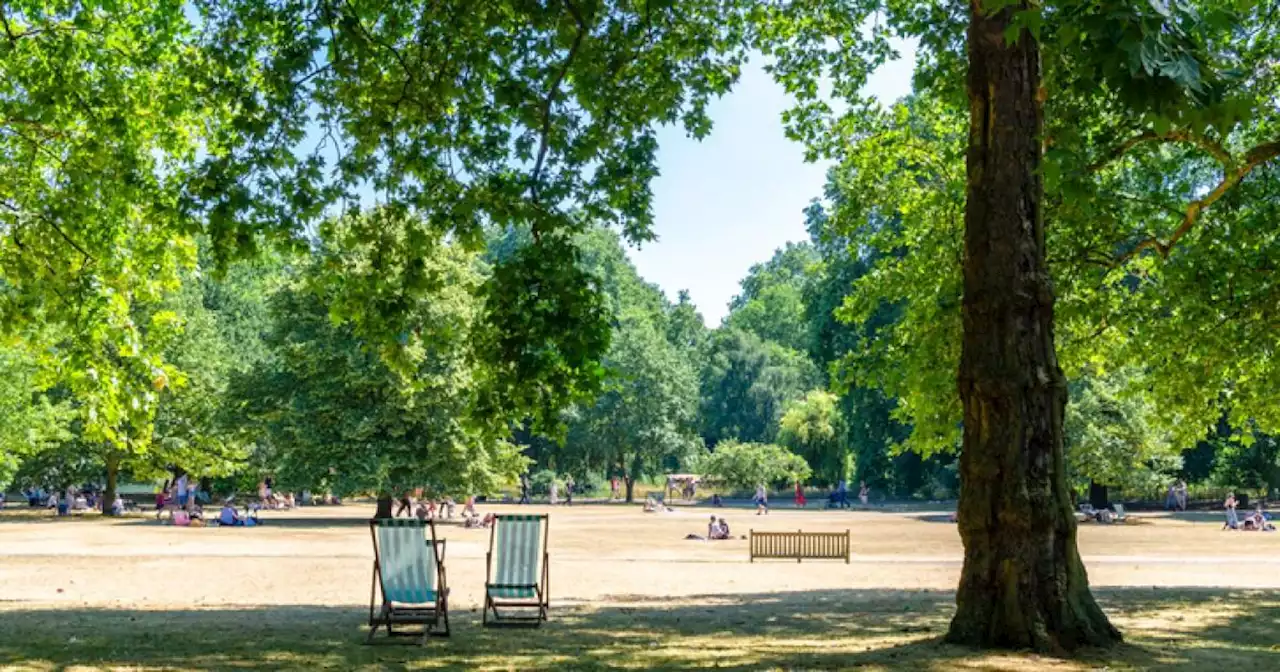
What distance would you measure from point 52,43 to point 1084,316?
13711 mm

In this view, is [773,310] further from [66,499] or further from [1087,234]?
[1087,234]

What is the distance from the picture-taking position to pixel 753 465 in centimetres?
6681

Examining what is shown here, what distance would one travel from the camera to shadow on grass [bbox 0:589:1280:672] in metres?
8.27

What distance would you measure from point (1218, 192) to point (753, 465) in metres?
54.3

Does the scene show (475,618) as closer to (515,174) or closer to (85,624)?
(85,624)

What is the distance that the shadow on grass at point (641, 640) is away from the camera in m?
8.27

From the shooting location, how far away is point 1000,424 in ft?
28.4

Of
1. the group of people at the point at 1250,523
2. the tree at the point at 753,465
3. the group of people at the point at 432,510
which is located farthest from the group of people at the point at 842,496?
the group of people at the point at 432,510

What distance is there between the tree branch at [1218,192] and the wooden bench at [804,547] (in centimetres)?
1145

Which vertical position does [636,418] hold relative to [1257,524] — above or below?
above

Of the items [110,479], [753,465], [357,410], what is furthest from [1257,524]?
[110,479]

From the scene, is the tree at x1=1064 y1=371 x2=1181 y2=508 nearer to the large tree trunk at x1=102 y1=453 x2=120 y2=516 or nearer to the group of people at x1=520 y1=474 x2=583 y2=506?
the group of people at x1=520 y1=474 x2=583 y2=506

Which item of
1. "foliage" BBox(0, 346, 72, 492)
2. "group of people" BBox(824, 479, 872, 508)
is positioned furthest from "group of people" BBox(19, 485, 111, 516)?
"group of people" BBox(824, 479, 872, 508)

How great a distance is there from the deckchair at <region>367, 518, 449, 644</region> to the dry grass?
19.9 inches
